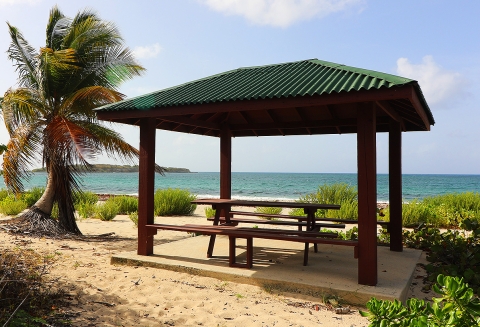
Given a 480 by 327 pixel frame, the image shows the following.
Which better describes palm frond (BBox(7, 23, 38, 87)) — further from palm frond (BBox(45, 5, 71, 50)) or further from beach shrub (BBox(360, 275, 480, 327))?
beach shrub (BBox(360, 275, 480, 327))

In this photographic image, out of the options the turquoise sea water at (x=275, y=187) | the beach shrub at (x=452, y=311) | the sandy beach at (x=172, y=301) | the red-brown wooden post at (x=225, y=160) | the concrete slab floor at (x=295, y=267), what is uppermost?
the red-brown wooden post at (x=225, y=160)

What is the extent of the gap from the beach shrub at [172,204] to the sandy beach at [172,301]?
25.1 feet

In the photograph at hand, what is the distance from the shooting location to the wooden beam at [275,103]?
4.57m

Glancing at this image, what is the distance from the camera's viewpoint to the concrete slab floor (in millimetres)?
4855

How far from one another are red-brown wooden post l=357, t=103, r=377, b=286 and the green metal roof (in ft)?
1.52

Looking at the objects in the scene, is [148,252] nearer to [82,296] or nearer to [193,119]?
[82,296]

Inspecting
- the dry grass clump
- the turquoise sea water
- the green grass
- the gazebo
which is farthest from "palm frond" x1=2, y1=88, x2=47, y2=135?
the turquoise sea water

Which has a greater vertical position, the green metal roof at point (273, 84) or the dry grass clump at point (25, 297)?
the green metal roof at point (273, 84)

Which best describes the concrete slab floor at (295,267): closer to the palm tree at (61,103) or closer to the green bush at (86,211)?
the palm tree at (61,103)

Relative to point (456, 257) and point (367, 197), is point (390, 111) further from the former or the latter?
point (456, 257)

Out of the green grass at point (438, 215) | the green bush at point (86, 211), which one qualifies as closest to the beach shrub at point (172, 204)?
the green bush at point (86, 211)

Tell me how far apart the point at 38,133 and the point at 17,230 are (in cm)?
231

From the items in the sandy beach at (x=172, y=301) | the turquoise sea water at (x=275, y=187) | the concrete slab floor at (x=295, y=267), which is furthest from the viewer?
the turquoise sea water at (x=275, y=187)

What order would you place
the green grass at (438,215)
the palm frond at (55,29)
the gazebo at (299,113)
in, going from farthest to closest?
the green grass at (438,215) < the palm frond at (55,29) < the gazebo at (299,113)
